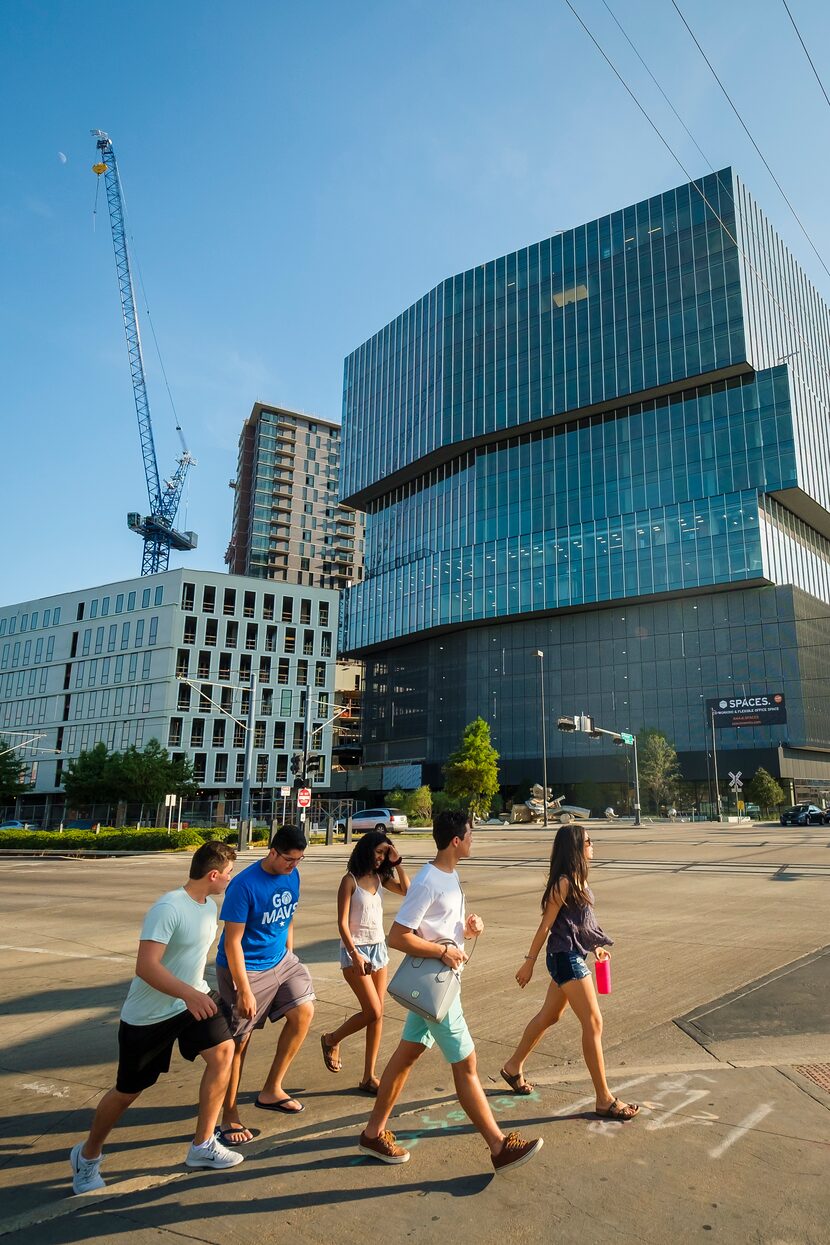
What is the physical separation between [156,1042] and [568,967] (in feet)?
8.25

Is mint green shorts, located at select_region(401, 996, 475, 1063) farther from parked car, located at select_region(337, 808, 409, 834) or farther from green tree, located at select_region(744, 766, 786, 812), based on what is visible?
green tree, located at select_region(744, 766, 786, 812)

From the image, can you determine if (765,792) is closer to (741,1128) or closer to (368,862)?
(741,1128)

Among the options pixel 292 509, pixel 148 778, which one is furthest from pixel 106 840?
pixel 292 509

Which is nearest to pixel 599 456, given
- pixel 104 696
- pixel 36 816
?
pixel 104 696

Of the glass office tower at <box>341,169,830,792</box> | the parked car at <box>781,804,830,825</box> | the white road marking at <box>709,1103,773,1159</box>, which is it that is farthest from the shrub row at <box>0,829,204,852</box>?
the glass office tower at <box>341,169,830,792</box>

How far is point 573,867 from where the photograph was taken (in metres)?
5.29

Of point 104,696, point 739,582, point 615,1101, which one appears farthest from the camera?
point 104,696

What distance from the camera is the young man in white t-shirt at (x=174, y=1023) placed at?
412 centimetres

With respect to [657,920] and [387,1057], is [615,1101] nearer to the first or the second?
[387,1057]

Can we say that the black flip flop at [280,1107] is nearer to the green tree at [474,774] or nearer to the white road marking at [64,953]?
the white road marking at [64,953]

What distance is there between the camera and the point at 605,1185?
3.97 metres

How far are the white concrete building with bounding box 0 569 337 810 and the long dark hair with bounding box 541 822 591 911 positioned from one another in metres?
73.1

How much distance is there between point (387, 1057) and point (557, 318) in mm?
92559

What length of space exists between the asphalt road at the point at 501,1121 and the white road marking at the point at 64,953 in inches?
2.9
